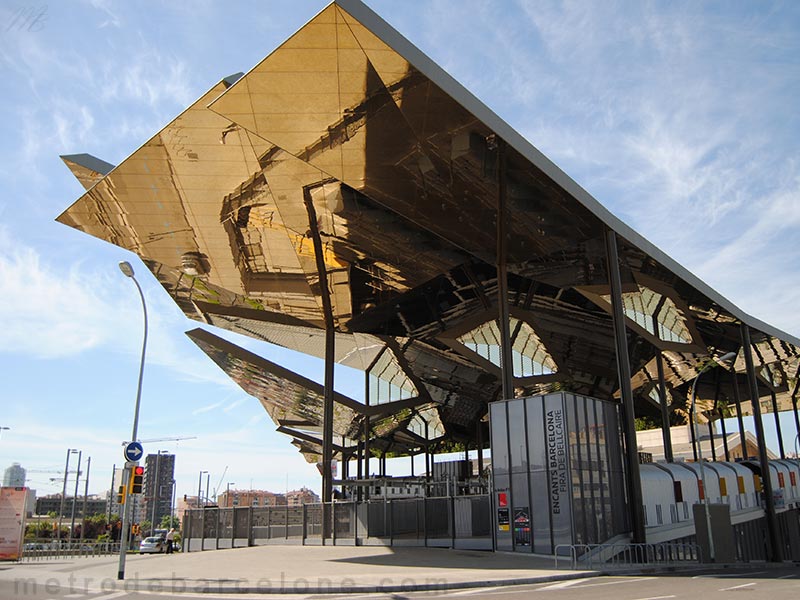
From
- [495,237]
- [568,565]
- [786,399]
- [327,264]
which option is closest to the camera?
[568,565]

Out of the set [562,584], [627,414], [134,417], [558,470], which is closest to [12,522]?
[134,417]

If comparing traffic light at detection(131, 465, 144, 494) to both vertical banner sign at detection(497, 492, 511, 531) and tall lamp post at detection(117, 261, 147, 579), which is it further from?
vertical banner sign at detection(497, 492, 511, 531)

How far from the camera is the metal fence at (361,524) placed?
22.3 metres

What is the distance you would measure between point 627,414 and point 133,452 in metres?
14.6

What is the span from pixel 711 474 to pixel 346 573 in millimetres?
22053

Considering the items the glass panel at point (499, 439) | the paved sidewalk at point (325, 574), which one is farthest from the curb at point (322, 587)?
the glass panel at point (499, 439)

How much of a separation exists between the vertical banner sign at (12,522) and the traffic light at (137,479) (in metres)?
12.6

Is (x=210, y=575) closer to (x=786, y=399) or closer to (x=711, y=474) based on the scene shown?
(x=711, y=474)

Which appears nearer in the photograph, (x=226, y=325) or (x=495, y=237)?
(x=495, y=237)

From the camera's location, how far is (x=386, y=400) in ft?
170

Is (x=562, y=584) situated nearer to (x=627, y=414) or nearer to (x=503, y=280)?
(x=627, y=414)

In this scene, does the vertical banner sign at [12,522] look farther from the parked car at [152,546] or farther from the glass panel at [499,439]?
the glass panel at [499,439]

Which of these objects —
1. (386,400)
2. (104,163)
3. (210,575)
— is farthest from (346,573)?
(386,400)

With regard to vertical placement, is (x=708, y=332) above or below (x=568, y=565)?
above
